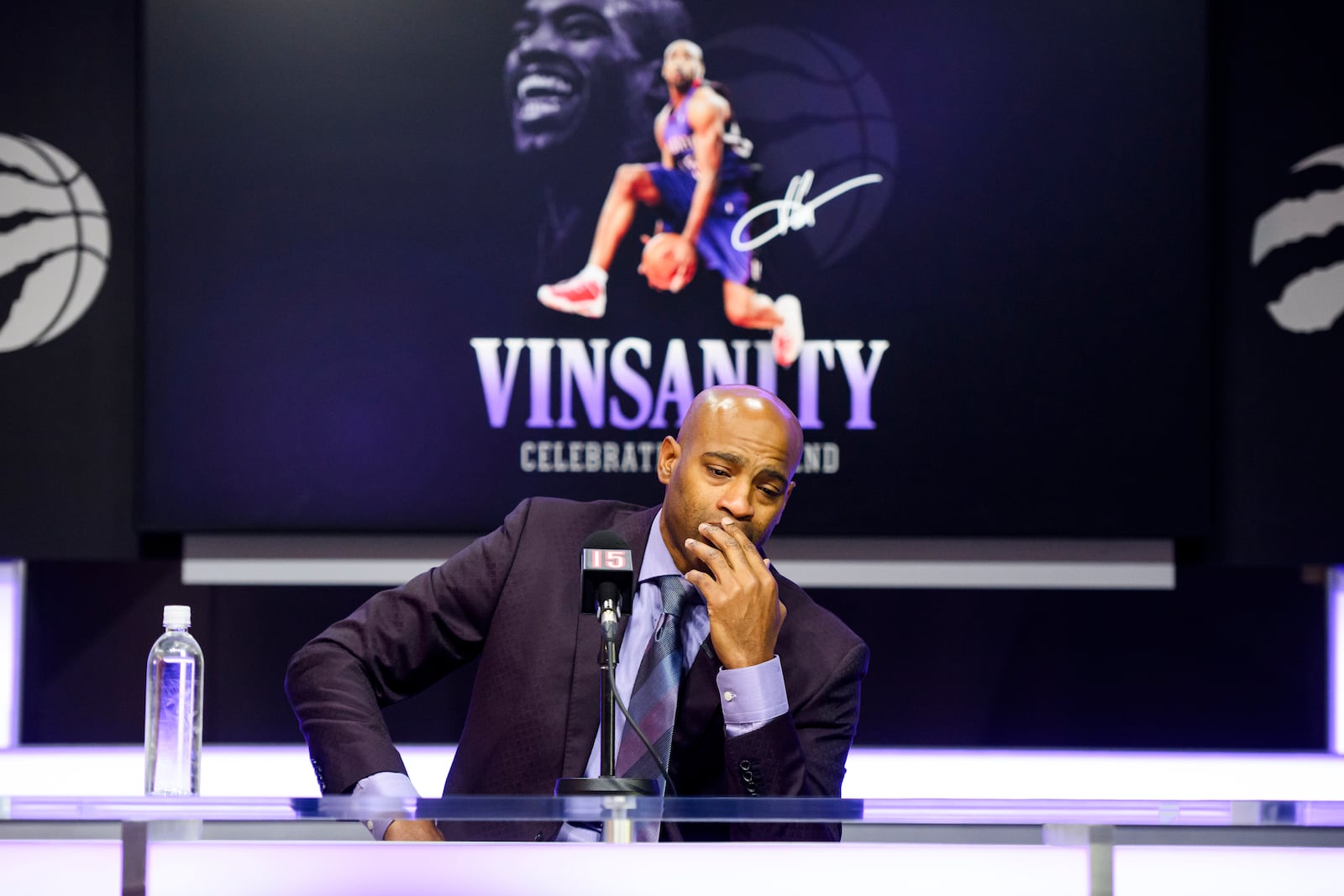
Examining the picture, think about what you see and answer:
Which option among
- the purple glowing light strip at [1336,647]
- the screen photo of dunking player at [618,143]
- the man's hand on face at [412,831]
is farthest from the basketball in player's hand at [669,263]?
the man's hand on face at [412,831]

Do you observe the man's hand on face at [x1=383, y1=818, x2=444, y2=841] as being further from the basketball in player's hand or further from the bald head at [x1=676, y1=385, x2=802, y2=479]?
the basketball in player's hand

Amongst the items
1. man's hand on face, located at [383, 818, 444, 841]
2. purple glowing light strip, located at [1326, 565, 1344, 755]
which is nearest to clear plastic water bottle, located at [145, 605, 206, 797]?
man's hand on face, located at [383, 818, 444, 841]

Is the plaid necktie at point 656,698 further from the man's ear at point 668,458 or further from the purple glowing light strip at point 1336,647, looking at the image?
the purple glowing light strip at point 1336,647

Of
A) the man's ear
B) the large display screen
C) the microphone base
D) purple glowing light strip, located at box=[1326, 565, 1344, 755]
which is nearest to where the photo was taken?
the microphone base

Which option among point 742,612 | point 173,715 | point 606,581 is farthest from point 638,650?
point 173,715

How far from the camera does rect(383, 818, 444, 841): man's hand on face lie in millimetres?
1510

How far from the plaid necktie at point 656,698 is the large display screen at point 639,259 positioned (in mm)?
1576

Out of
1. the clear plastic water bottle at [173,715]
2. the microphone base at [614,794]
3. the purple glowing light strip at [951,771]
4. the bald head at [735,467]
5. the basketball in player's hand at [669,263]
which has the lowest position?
the purple glowing light strip at [951,771]

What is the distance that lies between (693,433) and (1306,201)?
256 cm

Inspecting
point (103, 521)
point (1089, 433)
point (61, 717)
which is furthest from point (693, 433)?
point (61, 717)

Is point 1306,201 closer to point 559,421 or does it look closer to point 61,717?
point 559,421

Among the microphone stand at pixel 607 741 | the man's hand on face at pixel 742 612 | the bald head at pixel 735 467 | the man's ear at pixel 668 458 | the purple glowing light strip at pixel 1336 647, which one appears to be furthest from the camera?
the purple glowing light strip at pixel 1336 647

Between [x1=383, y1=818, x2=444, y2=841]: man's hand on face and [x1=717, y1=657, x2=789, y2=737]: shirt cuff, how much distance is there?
2.01ft

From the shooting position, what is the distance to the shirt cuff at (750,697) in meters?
2.10
